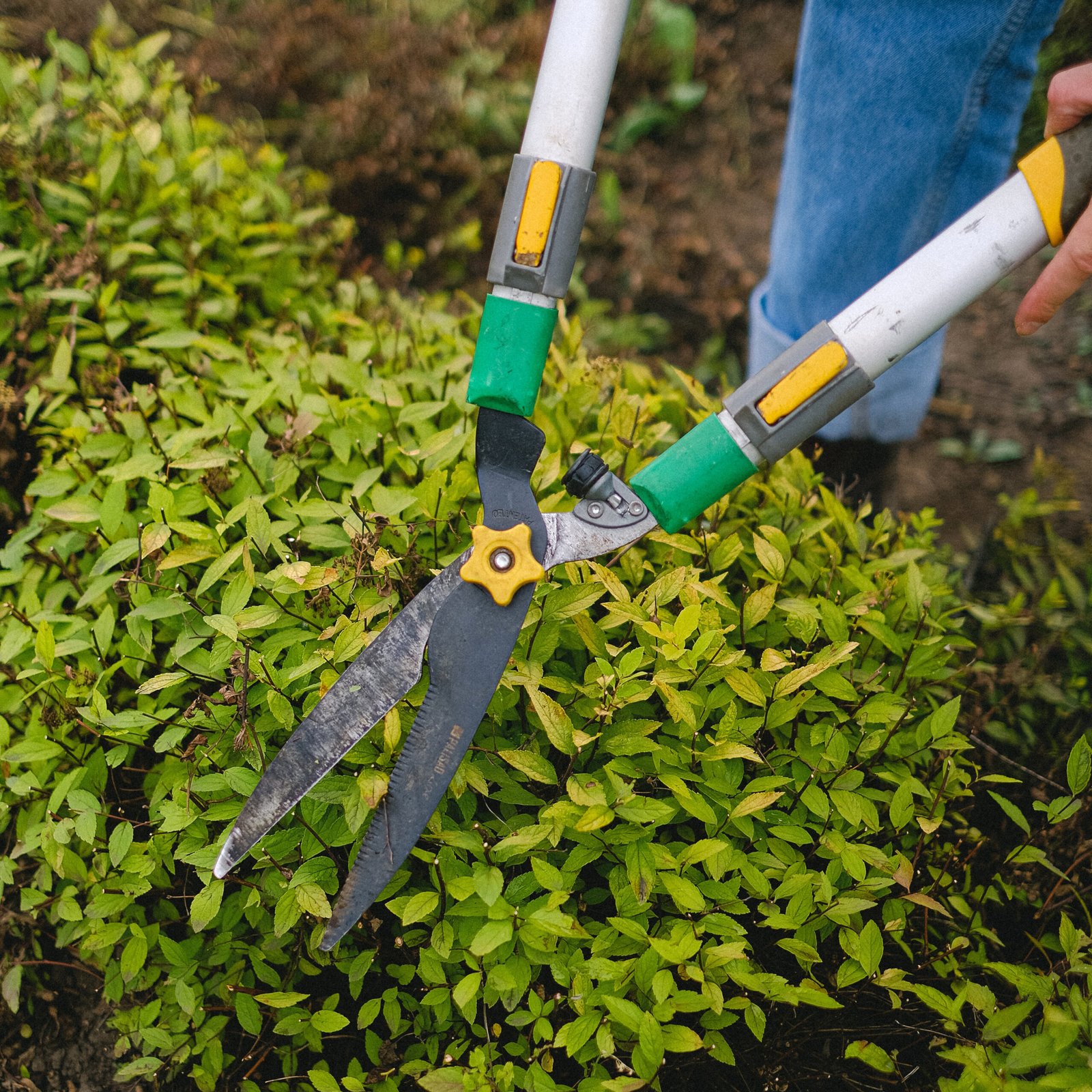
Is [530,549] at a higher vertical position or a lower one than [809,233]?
lower

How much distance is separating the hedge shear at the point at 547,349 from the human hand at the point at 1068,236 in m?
0.04

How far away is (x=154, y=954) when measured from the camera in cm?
153

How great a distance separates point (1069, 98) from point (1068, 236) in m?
0.25

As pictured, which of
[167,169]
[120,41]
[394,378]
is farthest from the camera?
[120,41]

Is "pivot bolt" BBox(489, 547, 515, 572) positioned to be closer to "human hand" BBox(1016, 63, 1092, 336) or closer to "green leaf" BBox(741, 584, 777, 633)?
"green leaf" BBox(741, 584, 777, 633)

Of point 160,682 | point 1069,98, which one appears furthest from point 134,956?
point 1069,98

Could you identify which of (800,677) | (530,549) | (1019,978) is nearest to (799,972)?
(1019,978)

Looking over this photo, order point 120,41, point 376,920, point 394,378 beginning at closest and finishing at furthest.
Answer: point 376,920 → point 394,378 → point 120,41

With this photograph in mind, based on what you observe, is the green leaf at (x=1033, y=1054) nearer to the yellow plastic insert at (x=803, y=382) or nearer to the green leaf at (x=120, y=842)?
the yellow plastic insert at (x=803, y=382)

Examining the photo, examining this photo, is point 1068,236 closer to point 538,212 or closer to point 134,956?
point 538,212

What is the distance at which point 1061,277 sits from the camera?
4.88 ft

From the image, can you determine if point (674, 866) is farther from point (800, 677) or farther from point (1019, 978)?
point (1019, 978)

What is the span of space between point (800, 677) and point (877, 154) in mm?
1438

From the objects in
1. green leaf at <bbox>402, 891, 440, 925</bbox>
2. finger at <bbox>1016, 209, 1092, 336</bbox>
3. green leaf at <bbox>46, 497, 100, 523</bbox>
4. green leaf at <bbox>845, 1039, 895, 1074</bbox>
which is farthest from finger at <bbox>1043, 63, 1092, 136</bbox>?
green leaf at <bbox>46, 497, 100, 523</bbox>
